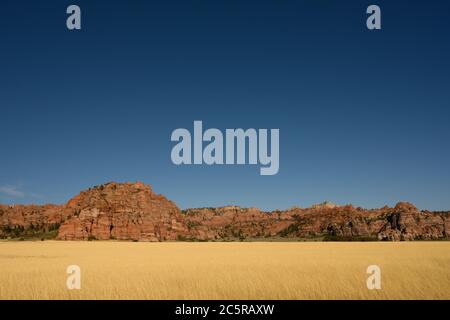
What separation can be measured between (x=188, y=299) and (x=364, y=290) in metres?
7.95

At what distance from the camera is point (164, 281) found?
2252 cm
